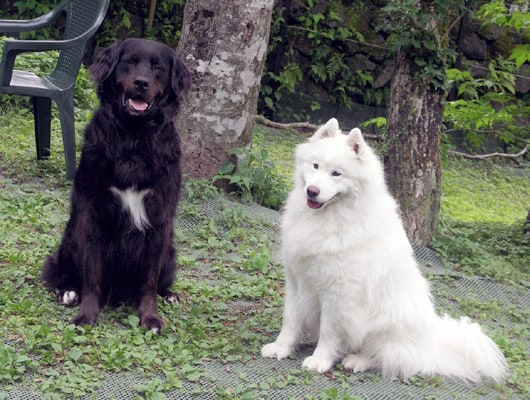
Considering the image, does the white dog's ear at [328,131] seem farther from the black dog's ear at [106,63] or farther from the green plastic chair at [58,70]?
the green plastic chair at [58,70]

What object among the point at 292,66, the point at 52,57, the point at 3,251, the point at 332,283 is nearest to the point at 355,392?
the point at 332,283

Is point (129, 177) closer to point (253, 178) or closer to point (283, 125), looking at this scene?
point (253, 178)

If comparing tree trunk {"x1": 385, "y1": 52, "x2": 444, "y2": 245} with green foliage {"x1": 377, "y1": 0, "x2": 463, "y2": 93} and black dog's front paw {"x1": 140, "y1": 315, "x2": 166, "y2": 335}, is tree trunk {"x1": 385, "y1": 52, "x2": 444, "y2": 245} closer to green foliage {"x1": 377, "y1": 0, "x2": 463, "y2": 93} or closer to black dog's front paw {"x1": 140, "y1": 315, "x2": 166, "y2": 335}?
green foliage {"x1": 377, "y1": 0, "x2": 463, "y2": 93}

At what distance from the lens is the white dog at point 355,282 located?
382 centimetres

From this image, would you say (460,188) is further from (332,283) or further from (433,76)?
(332,283)

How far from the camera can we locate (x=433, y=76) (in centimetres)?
620

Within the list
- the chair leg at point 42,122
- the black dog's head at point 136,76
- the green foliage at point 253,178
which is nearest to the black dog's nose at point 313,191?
the black dog's head at point 136,76

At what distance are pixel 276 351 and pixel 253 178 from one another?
2.72 m

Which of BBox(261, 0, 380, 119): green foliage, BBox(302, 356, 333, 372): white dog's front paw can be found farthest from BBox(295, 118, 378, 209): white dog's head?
BBox(261, 0, 380, 119): green foliage

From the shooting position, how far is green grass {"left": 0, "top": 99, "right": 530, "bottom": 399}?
361cm

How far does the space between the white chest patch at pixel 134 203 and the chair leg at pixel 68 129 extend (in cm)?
242

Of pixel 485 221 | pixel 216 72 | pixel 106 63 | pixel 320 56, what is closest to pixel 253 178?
pixel 216 72

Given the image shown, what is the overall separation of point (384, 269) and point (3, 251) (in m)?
2.48

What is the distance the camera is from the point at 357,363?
3998mm
